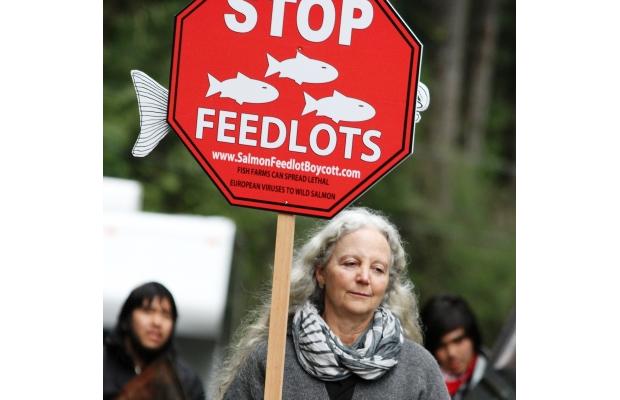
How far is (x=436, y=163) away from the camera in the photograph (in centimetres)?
1764

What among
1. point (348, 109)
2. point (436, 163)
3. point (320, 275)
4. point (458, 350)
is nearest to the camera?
point (348, 109)

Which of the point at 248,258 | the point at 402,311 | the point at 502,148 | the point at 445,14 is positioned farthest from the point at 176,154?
the point at 402,311

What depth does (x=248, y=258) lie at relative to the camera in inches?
603

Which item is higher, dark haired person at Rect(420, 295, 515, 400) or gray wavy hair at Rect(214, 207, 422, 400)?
gray wavy hair at Rect(214, 207, 422, 400)

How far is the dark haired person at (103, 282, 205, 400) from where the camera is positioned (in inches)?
189

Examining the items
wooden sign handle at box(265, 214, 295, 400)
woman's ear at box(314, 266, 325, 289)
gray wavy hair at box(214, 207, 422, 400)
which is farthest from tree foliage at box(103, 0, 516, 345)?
wooden sign handle at box(265, 214, 295, 400)

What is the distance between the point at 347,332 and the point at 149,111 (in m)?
1.03

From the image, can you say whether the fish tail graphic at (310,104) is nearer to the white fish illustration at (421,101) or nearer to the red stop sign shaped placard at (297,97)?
the red stop sign shaped placard at (297,97)

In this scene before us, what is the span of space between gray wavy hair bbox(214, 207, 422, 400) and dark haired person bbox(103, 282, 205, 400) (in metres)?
0.94

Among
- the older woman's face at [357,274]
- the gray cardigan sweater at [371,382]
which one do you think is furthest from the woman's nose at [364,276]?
the gray cardigan sweater at [371,382]

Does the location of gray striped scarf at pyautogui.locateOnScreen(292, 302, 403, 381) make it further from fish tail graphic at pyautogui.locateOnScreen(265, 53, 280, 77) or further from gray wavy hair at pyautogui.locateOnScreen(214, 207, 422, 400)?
fish tail graphic at pyautogui.locateOnScreen(265, 53, 280, 77)

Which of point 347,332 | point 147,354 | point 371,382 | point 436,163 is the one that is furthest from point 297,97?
point 436,163

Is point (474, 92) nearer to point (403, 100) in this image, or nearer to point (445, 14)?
point (445, 14)

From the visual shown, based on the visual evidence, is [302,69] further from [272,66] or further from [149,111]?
[149,111]
